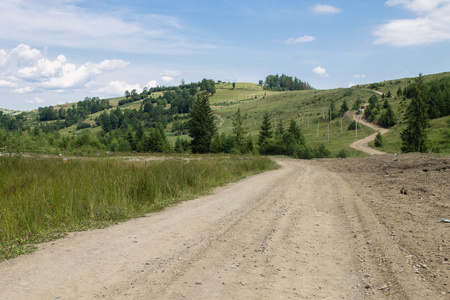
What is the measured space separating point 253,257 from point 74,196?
4.96 metres

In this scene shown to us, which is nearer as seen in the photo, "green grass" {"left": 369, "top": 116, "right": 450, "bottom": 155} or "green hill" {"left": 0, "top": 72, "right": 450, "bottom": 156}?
"green grass" {"left": 369, "top": 116, "right": 450, "bottom": 155}

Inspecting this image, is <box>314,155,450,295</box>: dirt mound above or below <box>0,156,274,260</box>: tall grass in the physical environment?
below

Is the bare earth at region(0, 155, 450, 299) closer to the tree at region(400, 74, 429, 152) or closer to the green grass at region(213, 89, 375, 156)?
the tree at region(400, 74, 429, 152)

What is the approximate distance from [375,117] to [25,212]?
92038 mm

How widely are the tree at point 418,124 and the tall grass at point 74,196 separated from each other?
42.8 metres

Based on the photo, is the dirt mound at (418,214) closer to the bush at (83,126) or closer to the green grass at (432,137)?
the green grass at (432,137)

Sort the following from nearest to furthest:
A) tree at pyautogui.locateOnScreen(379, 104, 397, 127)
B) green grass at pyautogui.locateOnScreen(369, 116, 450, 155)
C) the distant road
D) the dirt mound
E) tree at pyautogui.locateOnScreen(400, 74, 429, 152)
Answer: the dirt mound
tree at pyautogui.locateOnScreen(400, 74, 429, 152)
green grass at pyautogui.locateOnScreen(369, 116, 450, 155)
the distant road
tree at pyautogui.locateOnScreen(379, 104, 397, 127)

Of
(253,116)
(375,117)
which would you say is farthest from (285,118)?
(375,117)

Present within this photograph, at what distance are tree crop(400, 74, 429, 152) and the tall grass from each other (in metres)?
42.8

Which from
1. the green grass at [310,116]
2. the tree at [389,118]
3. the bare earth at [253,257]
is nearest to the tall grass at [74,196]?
the bare earth at [253,257]

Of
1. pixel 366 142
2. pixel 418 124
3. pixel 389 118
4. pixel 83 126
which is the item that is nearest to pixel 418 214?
pixel 418 124

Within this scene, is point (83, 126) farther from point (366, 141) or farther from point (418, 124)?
point (418, 124)

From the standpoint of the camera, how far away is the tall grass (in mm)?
5719

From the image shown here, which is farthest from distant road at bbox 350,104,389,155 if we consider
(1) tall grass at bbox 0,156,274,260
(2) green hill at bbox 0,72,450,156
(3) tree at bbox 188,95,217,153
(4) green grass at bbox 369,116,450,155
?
(1) tall grass at bbox 0,156,274,260
